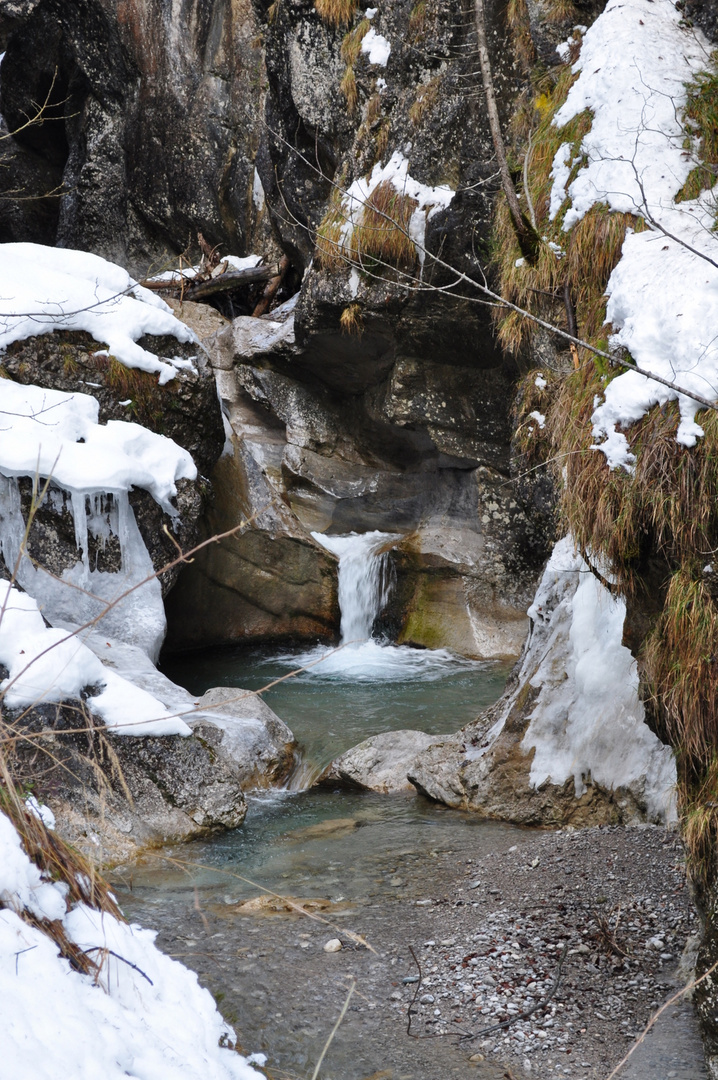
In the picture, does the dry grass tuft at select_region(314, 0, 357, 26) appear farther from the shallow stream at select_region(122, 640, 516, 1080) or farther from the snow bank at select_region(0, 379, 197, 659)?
the shallow stream at select_region(122, 640, 516, 1080)

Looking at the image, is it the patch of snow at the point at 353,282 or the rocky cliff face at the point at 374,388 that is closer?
the rocky cliff face at the point at 374,388

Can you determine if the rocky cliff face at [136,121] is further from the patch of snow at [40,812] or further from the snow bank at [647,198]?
the patch of snow at [40,812]

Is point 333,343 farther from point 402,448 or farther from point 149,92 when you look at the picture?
point 149,92

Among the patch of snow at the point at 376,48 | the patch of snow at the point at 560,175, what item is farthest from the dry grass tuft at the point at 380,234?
the patch of snow at the point at 560,175

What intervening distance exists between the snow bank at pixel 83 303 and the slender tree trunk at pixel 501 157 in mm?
4091

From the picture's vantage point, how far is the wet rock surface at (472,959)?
10.2 feet

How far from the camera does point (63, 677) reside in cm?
556

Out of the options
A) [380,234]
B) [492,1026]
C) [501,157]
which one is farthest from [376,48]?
[492,1026]

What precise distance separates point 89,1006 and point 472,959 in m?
2.14

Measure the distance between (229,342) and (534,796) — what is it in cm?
946

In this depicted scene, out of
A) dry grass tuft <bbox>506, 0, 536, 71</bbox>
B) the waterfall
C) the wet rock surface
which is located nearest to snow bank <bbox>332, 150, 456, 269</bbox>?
dry grass tuft <bbox>506, 0, 536, 71</bbox>

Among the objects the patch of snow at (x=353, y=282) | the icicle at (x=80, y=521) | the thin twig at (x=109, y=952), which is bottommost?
the thin twig at (x=109, y=952)

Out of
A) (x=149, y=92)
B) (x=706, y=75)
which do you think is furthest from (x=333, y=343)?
(x=149, y=92)

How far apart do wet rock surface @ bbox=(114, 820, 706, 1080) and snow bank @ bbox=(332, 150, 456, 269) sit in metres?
6.09
